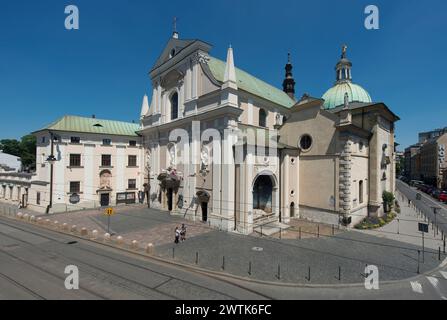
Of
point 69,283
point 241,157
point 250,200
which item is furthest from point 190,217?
point 69,283

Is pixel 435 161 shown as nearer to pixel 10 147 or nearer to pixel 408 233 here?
pixel 408 233

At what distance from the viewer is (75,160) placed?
31078 mm

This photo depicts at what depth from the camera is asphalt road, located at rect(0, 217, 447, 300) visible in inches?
387

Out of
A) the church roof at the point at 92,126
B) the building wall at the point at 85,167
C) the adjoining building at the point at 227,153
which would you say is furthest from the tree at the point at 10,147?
the church roof at the point at 92,126

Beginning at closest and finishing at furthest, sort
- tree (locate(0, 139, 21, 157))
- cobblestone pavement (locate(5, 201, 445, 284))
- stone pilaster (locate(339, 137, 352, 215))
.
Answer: cobblestone pavement (locate(5, 201, 445, 284)) < stone pilaster (locate(339, 137, 352, 215)) < tree (locate(0, 139, 21, 157))

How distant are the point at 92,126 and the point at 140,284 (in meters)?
30.3

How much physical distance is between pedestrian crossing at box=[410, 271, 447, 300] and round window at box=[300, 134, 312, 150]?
597 inches

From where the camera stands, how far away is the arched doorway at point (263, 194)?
967 inches

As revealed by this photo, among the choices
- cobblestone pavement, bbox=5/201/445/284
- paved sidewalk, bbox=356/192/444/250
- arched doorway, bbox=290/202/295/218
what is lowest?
paved sidewalk, bbox=356/192/444/250

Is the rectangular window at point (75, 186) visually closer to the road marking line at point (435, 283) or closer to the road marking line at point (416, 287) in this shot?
the road marking line at point (416, 287)

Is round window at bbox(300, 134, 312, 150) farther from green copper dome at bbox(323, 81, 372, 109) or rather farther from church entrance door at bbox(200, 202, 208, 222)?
church entrance door at bbox(200, 202, 208, 222)

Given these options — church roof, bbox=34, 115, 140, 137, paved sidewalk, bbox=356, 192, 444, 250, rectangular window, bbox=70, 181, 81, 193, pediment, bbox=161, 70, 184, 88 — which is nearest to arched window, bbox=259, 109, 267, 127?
pediment, bbox=161, 70, 184, 88
